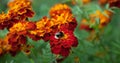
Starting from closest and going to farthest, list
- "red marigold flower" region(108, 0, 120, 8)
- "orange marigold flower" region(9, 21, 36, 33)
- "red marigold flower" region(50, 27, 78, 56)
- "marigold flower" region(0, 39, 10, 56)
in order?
"red marigold flower" region(50, 27, 78, 56)
"orange marigold flower" region(9, 21, 36, 33)
"marigold flower" region(0, 39, 10, 56)
"red marigold flower" region(108, 0, 120, 8)

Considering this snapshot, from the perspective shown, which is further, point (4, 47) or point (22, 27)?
point (4, 47)

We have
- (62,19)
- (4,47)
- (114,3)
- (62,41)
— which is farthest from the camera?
(114,3)

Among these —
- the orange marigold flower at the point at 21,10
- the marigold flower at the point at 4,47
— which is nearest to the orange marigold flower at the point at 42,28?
the orange marigold flower at the point at 21,10

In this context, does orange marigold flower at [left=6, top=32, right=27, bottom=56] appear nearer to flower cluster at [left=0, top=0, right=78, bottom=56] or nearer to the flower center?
flower cluster at [left=0, top=0, right=78, bottom=56]

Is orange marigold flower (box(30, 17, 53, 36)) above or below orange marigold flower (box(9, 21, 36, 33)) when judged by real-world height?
below

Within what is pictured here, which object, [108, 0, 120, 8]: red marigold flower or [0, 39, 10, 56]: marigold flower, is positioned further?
[108, 0, 120, 8]: red marigold flower

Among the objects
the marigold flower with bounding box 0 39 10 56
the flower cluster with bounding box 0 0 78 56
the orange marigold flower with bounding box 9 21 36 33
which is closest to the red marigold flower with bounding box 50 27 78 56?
the flower cluster with bounding box 0 0 78 56

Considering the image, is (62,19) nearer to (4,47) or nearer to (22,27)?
(22,27)

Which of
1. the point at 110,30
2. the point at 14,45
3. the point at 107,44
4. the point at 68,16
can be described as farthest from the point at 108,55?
the point at 14,45

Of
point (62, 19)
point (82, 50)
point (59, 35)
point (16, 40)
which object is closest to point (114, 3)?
point (82, 50)
